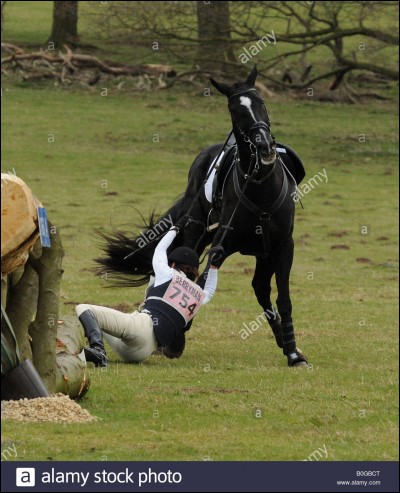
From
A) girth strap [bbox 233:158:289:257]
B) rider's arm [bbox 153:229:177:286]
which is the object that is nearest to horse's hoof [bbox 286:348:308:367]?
girth strap [bbox 233:158:289:257]

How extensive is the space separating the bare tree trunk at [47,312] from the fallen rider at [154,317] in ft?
6.73

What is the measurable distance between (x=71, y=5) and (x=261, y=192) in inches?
1242

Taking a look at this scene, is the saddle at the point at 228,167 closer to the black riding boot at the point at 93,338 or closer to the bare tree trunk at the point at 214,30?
the black riding boot at the point at 93,338

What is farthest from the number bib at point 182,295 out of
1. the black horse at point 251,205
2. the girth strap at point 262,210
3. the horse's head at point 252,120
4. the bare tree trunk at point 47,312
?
the bare tree trunk at point 47,312

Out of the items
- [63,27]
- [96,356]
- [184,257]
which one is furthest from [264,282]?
[63,27]

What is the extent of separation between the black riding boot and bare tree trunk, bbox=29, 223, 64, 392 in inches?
80.4

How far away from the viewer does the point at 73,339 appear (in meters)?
10.4

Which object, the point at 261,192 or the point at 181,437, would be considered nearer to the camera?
the point at 181,437

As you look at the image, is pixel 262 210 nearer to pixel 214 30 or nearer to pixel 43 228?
pixel 43 228

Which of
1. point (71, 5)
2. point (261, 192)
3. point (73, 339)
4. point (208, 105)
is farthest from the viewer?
point (71, 5)

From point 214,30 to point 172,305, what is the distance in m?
23.9

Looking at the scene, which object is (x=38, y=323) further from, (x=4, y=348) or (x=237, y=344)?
(x=237, y=344)

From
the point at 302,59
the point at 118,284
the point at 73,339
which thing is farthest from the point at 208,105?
the point at 73,339

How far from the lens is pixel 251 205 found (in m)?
11.9
